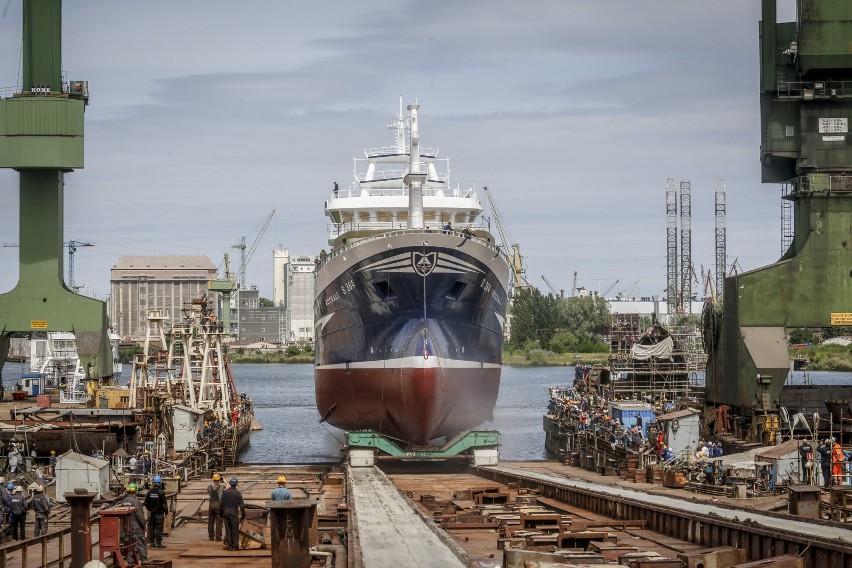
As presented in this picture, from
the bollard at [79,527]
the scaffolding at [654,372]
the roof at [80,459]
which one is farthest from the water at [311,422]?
the bollard at [79,527]

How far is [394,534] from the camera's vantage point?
21703 millimetres

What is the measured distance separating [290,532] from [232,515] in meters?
4.98

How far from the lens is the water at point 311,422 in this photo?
6012 cm

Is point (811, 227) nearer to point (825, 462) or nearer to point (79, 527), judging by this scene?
point (825, 462)

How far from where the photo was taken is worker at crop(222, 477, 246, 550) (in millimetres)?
22688

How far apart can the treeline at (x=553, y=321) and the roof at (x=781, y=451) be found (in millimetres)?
157189

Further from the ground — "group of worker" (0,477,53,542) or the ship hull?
the ship hull

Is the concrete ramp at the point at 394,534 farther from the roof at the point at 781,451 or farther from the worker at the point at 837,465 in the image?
the worker at the point at 837,465

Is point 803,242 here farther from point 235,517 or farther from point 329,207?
point 235,517

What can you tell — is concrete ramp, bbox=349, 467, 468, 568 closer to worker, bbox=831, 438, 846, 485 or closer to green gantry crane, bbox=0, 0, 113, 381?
worker, bbox=831, 438, 846, 485

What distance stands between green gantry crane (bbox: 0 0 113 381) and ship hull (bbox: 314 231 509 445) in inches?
591

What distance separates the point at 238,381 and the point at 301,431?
276 ft

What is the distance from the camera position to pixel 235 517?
2281 centimetres

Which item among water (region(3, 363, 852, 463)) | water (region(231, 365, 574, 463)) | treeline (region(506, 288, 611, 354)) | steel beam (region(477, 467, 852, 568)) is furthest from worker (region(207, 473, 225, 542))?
treeline (region(506, 288, 611, 354))
